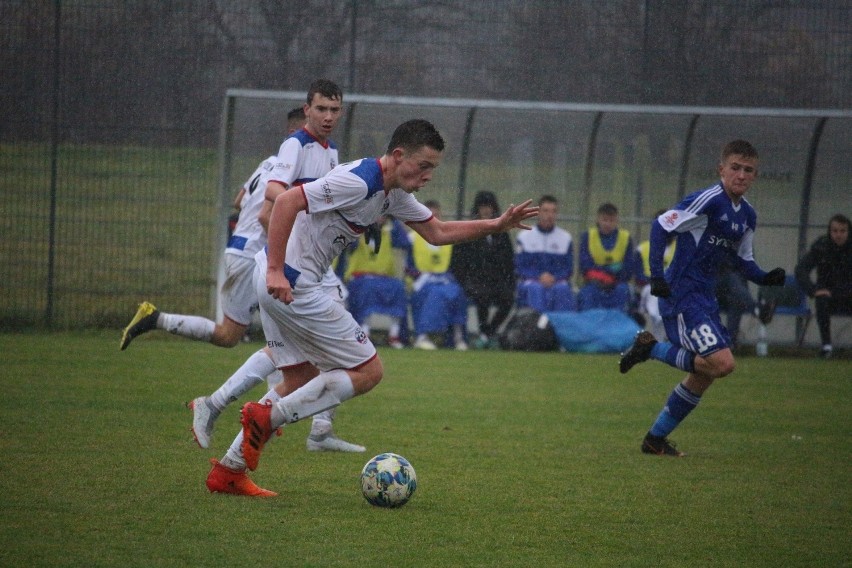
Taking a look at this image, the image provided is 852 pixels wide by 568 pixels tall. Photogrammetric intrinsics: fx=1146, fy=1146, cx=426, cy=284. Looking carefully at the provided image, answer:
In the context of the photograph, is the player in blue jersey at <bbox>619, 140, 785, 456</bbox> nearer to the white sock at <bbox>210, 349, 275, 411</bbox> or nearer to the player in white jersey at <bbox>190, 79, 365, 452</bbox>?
the player in white jersey at <bbox>190, 79, 365, 452</bbox>

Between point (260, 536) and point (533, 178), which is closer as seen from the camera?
point (260, 536)

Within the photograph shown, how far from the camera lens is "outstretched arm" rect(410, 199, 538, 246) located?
5852 millimetres

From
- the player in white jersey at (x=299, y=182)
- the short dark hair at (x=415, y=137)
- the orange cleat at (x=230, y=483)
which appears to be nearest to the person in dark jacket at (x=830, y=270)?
the player in white jersey at (x=299, y=182)

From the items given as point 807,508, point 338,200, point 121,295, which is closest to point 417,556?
point 338,200

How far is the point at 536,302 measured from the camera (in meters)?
14.5

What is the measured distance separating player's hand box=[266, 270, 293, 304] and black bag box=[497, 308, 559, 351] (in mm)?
9279

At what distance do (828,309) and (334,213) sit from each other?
34.1 feet

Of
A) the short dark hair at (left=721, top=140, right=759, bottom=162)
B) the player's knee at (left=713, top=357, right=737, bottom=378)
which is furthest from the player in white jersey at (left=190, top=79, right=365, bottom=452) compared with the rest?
the short dark hair at (left=721, top=140, right=759, bottom=162)

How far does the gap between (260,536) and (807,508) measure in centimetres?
280

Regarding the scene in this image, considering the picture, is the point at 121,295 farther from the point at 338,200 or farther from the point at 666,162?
the point at 338,200

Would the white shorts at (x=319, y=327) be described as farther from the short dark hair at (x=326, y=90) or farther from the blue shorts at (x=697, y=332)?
the blue shorts at (x=697, y=332)

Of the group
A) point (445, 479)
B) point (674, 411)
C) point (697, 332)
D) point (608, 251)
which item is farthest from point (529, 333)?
point (445, 479)

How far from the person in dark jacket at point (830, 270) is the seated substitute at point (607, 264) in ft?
7.07

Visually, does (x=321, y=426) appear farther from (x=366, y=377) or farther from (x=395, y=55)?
(x=395, y=55)
